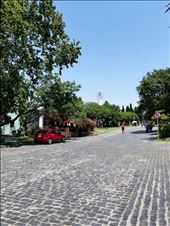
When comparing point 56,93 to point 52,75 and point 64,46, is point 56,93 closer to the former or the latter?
point 52,75

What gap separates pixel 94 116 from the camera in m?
79.2

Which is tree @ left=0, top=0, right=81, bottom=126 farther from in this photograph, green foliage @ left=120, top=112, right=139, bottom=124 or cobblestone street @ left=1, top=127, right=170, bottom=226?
green foliage @ left=120, top=112, right=139, bottom=124

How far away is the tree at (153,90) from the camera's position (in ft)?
170

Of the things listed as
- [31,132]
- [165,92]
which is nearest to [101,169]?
[31,132]

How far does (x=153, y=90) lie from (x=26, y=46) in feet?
100

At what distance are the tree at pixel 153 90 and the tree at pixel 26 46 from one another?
24921 mm

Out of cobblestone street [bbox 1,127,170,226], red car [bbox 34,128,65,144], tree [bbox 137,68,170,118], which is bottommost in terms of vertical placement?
cobblestone street [bbox 1,127,170,226]

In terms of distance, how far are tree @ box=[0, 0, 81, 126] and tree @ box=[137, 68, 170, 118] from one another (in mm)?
24921

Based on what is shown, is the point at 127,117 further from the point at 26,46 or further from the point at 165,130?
the point at 26,46

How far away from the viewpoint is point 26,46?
27.4 m

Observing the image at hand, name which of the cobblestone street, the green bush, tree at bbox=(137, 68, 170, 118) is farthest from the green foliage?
the cobblestone street

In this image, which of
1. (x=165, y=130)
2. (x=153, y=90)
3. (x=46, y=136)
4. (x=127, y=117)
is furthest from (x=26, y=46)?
(x=127, y=117)

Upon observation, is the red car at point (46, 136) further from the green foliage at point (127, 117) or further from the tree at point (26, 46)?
the green foliage at point (127, 117)

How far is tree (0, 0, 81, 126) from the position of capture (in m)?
25.8
